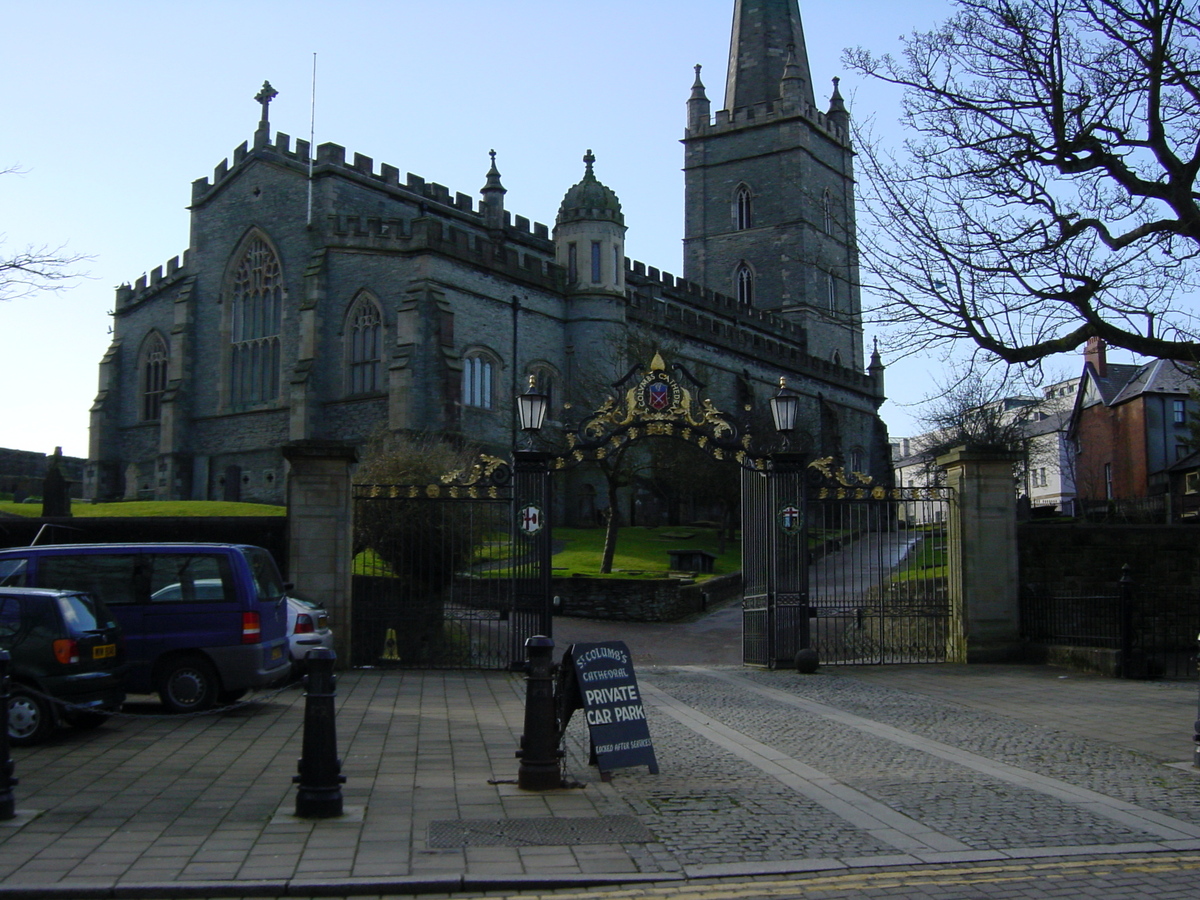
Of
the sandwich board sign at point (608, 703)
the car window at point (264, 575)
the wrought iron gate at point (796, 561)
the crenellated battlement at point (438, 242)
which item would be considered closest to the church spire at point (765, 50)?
the crenellated battlement at point (438, 242)

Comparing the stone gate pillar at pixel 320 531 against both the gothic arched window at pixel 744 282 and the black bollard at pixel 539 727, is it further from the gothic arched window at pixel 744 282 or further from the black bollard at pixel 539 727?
the gothic arched window at pixel 744 282

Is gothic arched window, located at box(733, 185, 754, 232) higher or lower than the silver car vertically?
higher

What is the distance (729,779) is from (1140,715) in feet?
19.6

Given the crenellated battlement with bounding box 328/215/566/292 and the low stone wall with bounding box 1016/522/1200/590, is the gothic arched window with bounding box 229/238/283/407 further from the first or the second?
the low stone wall with bounding box 1016/522/1200/590

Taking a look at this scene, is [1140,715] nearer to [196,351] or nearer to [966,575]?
[966,575]

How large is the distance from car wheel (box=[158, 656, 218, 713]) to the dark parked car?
5.57 ft

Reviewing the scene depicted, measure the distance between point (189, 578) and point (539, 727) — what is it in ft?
18.8

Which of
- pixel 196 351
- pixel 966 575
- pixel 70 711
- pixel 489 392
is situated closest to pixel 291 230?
pixel 196 351

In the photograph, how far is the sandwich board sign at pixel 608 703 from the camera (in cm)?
858

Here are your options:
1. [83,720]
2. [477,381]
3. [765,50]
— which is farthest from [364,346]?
[765,50]

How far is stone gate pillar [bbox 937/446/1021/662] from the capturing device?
1783 cm

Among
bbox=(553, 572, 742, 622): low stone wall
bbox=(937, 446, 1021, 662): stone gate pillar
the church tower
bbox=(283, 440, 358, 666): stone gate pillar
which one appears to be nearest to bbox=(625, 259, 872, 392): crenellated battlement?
the church tower

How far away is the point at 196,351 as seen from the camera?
162 feet

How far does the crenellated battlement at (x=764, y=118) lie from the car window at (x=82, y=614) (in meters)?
67.2
